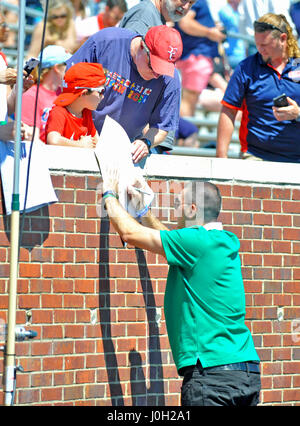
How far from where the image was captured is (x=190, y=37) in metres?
10.3

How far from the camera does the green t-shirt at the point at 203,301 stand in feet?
16.9

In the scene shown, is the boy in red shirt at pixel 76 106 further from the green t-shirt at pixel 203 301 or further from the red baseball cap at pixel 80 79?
the green t-shirt at pixel 203 301

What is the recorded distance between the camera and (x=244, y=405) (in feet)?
17.3

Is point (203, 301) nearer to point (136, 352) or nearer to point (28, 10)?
point (136, 352)

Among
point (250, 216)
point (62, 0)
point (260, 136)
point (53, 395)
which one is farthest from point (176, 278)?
point (62, 0)

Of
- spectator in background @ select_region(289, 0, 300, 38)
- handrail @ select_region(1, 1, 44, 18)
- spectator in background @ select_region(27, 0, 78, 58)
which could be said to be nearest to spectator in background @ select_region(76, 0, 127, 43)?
spectator in background @ select_region(27, 0, 78, 58)

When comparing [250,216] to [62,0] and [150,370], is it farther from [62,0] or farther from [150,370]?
[62,0]

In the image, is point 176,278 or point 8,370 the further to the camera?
point 176,278

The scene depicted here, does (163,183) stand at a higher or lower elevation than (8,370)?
higher

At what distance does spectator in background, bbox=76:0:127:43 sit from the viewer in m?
9.20

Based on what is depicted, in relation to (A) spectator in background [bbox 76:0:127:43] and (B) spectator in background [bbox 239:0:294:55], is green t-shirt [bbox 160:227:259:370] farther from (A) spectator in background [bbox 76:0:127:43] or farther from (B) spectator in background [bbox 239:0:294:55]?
(B) spectator in background [bbox 239:0:294:55]

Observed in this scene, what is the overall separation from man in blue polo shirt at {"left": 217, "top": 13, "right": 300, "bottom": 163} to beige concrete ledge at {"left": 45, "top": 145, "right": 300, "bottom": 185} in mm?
372

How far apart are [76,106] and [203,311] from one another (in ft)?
6.71

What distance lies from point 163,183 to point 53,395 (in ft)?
6.00
